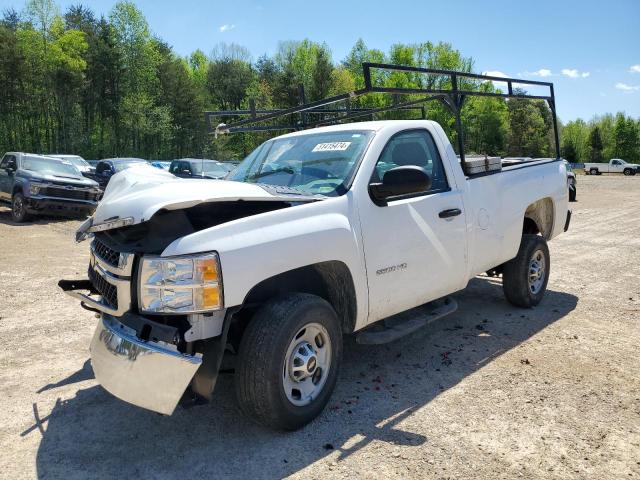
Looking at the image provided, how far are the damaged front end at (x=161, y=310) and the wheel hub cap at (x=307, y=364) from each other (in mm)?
478

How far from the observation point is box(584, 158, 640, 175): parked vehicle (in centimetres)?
5328

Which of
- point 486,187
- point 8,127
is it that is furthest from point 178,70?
point 486,187

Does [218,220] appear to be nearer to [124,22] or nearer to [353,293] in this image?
[353,293]

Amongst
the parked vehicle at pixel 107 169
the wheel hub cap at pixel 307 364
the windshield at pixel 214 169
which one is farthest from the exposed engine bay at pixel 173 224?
the parked vehicle at pixel 107 169

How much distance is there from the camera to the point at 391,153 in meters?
4.24

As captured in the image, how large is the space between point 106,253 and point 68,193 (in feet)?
38.1

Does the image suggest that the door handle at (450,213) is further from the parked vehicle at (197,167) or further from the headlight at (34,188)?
the parked vehicle at (197,167)

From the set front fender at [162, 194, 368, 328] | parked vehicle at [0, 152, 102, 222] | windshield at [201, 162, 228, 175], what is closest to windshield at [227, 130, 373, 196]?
front fender at [162, 194, 368, 328]

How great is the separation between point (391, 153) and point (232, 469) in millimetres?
2616

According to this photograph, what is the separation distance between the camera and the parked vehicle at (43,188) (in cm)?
1333

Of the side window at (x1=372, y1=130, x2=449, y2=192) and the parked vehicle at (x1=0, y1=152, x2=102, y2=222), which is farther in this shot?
the parked vehicle at (x1=0, y1=152, x2=102, y2=222)

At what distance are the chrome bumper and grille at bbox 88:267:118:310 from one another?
228mm

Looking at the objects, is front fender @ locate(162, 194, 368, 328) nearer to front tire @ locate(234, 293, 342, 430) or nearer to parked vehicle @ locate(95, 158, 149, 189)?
front tire @ locate(234, 293, 342, 430)

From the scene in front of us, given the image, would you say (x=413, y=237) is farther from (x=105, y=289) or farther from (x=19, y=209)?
(x=19, y=209)
